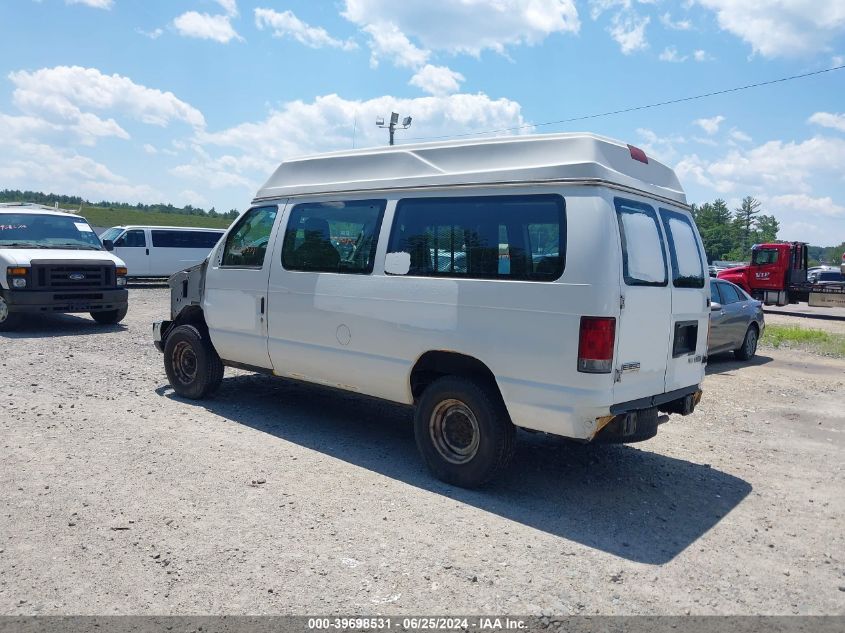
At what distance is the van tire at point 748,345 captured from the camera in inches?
500

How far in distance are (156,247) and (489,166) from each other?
870 inches

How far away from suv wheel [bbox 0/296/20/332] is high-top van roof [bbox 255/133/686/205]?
8.20 meters

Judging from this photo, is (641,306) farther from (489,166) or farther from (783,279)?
(783,279)

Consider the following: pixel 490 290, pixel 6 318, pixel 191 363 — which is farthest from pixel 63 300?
pixel 490 290

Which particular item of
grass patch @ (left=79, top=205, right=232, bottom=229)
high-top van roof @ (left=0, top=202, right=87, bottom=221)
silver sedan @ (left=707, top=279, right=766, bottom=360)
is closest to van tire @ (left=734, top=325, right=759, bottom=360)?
silver sedan @ (left=707, top=279, right=766, bottom=360)

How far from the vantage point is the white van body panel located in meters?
4.56

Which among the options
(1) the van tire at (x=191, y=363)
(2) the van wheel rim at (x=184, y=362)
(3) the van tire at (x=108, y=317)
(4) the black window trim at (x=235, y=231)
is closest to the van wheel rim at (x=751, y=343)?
(4) the black window trim at (x=235, y=231)

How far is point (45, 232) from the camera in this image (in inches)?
515

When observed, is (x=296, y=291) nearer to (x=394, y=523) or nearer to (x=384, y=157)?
(x=384, y=157)

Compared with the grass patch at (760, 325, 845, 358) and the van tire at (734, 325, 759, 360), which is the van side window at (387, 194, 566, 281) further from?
the grass patch at (760, 325, 845, 358)

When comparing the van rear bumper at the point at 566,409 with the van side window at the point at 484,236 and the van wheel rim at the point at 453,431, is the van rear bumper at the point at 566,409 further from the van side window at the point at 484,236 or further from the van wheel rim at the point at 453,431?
the van side window at the point at 484,236

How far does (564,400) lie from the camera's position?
4574 millimetres

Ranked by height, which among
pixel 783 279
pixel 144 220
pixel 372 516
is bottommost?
pixel 372 516

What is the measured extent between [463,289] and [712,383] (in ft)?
21.9
